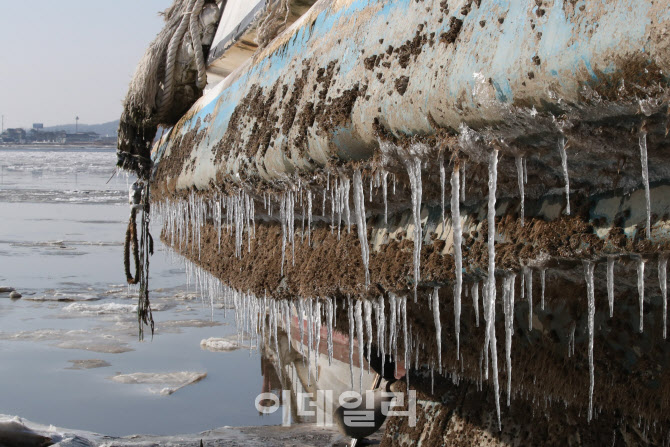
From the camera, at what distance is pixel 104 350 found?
24.5 ft

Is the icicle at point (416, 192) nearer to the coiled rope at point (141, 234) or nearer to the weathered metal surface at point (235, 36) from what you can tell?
the weathered metal surface at point (235, 36)

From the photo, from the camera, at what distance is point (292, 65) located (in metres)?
2.50

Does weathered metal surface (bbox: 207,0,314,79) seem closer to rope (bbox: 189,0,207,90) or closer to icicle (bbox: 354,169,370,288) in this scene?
rope (bbox: 189,0,207,90)

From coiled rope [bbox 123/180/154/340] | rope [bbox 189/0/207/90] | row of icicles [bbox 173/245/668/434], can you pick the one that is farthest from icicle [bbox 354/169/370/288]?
coiled rope [bbox 123/180/154/340]

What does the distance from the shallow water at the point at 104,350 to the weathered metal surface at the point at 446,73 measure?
263cm

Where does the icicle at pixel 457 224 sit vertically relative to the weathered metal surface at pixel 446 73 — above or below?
below

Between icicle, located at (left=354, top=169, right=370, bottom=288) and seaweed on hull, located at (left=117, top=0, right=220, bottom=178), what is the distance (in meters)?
2.65

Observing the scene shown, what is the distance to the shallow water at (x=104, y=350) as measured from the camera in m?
5.77

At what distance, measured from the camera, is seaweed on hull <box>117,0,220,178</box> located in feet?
14.3

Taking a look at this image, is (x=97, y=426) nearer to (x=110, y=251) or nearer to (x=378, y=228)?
(x=378, y=228)

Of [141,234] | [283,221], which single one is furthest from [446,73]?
[141,234]

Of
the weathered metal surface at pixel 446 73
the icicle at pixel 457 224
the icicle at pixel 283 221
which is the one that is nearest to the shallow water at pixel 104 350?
the icicle at pixel 283 221

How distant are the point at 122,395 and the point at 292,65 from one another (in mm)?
4448

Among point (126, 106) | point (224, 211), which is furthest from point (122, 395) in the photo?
point (224, 211)
